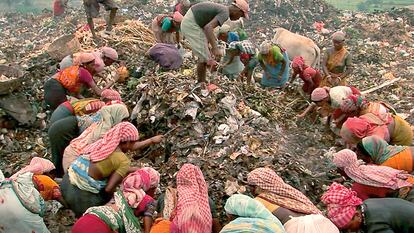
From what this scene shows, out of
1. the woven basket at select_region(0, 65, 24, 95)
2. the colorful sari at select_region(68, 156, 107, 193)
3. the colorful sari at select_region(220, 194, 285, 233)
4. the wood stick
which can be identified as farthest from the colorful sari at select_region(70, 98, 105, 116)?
the wood stick

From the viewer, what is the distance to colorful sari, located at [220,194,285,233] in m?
3.03

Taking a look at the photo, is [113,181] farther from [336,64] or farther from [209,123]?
[336,64]

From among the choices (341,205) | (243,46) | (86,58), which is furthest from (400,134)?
(86,58)

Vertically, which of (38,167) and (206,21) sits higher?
(206,21)

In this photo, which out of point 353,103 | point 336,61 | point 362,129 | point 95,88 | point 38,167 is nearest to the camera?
point 38,167

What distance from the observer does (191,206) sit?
339cm

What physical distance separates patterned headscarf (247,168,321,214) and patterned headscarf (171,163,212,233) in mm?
442

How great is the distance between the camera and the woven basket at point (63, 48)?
759 cm

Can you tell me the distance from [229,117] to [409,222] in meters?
2.82

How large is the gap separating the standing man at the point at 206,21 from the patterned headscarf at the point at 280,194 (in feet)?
7.82


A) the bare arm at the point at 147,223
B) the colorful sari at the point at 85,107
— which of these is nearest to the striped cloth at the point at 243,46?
the colorful sari at the point at 85,107

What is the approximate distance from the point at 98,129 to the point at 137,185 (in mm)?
1086

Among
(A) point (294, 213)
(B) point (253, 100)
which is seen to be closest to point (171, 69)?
(B) point (253, 100)

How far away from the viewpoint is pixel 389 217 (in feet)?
10.8
